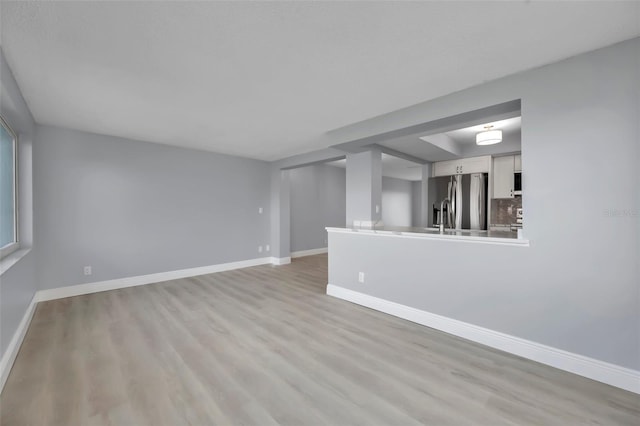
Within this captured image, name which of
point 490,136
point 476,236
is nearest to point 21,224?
point 476,236

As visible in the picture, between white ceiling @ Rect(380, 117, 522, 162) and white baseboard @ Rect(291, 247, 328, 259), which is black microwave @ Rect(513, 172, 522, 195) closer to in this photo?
white ceiling @ Rect(380, 117, 522, 162)

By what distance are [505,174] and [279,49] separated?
474 centimetres

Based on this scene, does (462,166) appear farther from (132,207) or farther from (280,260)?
(132,207)

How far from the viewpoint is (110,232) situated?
4.20 m

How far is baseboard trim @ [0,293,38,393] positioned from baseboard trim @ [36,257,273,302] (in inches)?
24.7

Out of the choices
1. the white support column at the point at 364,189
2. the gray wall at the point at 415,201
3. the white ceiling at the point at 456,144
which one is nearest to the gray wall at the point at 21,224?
the white support column at the point at 364,189

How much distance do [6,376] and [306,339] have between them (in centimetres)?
226

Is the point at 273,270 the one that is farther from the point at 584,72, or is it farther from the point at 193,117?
the point at 584,72

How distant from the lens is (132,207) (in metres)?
4.41

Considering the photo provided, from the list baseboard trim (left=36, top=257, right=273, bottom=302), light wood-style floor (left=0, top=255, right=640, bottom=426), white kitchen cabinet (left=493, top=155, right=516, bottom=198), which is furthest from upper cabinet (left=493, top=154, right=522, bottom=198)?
baseboard trim (left=36, top=257, right=273, bottom=302)

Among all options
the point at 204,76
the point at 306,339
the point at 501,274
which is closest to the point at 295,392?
the point at 306,339

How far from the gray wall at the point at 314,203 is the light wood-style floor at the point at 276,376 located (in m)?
4.17

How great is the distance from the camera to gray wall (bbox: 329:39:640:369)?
1.86 m

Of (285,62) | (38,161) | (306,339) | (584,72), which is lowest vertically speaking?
(306,339)
